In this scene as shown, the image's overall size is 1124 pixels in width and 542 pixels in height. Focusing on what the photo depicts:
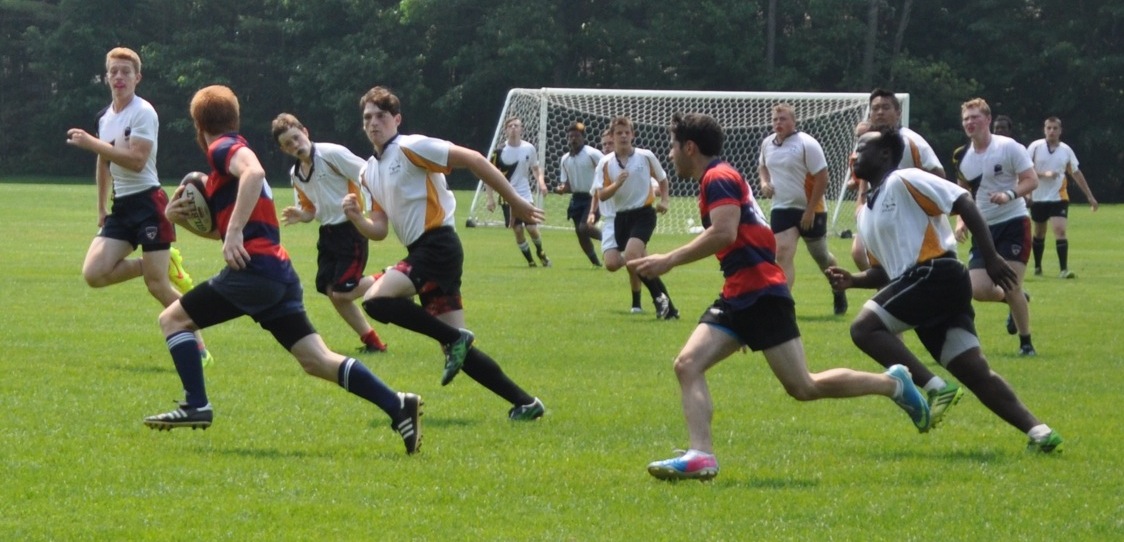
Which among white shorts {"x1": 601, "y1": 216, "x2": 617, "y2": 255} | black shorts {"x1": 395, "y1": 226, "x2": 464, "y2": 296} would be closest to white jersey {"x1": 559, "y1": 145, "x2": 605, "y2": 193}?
white shorts {"x1": 601, "y1": 216, "x2": 617, "y2": 255}

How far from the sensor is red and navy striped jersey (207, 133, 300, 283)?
733 cm

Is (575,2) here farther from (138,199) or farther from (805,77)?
(138,199)

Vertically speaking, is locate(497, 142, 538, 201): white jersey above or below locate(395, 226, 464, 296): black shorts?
below

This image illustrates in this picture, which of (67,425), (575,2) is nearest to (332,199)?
(67,425)

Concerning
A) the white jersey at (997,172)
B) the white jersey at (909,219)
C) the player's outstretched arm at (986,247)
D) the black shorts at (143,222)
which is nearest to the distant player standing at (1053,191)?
the white jersey at (997,172)

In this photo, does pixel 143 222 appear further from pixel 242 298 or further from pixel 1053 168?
pixel 1053 168

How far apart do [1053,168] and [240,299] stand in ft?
49.2

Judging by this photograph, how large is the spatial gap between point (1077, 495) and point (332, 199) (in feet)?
20.3

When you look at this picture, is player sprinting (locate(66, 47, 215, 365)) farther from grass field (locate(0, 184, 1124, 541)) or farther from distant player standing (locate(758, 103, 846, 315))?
distant player standing (locate(758, 103, 846, 315))

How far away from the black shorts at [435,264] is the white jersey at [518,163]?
566 inches

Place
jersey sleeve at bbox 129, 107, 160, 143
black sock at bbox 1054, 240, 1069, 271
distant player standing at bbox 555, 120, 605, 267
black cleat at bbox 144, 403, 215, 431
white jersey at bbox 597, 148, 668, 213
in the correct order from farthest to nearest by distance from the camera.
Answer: black sock at bbox 1054, 240, 1069, 271 < distant player standing at bbox 555, 120, 605, 267 < white jersey at bbox 597, 148, 668, 213 < jersey sleeve at bbox 129, 107, 160, 143 < black cleat at bbox 144, 403, 215, 431

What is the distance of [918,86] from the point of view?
174 ft

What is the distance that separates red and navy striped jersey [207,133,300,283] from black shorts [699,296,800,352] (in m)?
2.03

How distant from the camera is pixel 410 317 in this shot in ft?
27.0
